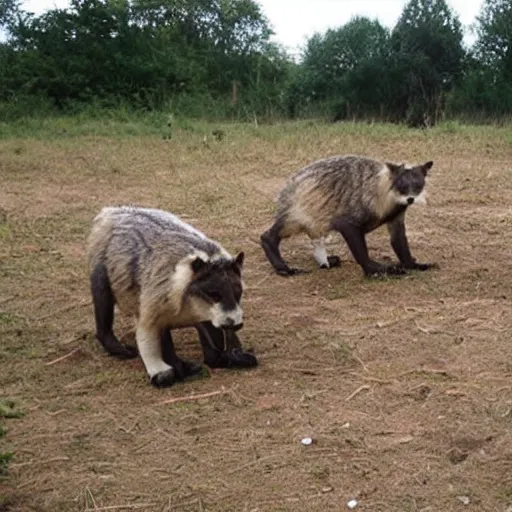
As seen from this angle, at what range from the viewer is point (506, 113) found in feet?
68.4

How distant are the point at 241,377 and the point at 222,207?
550 centimetres

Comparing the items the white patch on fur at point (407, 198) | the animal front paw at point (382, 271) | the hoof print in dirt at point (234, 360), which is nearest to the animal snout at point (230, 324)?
the hoof print in dirt at point (234, 360)

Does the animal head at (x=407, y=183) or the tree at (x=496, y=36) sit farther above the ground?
the tree at (x=496, y=36)

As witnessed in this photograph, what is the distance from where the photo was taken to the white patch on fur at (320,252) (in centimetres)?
804

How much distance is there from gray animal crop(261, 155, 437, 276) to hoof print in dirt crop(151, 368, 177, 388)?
2.68 m

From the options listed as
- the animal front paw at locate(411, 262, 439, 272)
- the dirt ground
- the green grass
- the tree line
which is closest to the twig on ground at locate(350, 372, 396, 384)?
the dirt ground

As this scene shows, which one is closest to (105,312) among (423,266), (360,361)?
(360,361)

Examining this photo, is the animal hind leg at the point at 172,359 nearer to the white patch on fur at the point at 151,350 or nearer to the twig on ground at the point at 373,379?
the white patch on fur at the point at 151,350

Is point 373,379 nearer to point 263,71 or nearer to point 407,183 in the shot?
point 407,183

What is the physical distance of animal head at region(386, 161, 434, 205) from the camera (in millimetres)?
7348

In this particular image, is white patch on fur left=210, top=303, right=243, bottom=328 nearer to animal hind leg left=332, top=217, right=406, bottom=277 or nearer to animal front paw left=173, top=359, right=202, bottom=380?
animal front paw left=173, top=359, right=202, bottom=380

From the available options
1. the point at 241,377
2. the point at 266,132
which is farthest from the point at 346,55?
the point at 241,377

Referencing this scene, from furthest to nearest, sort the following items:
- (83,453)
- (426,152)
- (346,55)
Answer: (346,55), (426,152), (83,453)

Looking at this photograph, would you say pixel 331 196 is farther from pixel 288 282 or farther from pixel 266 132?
pixel 266 132
